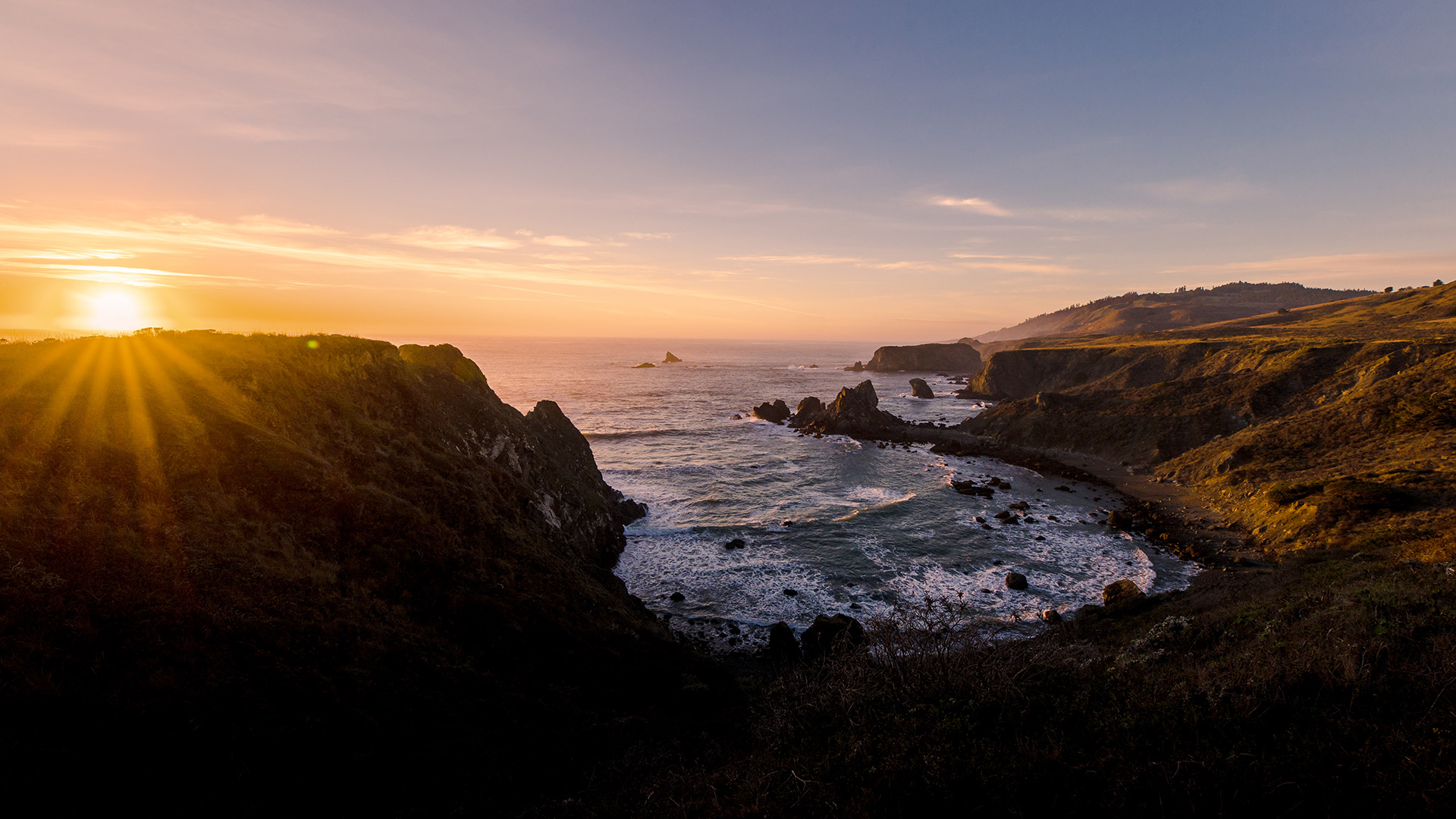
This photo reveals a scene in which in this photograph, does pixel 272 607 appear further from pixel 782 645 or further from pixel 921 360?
pixel 921 360

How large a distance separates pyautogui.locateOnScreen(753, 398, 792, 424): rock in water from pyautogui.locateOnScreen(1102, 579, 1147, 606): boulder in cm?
4896

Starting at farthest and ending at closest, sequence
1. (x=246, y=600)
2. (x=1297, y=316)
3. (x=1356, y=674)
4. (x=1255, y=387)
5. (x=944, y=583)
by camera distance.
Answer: (x=1297, y=316)
(x=1255, y=387)
(x=944, y=583)
(x=246, y=600)
(x=1356, y=674)

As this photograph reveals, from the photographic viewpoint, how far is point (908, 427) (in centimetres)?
6088

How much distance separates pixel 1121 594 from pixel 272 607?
90.4 ft

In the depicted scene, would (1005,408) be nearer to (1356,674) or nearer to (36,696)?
(1356,674)

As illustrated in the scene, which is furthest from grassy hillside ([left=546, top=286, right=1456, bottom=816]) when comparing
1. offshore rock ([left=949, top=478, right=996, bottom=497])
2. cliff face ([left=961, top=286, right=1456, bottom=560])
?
offshore rock ([left=949, top=478, right=996, bottom=497])

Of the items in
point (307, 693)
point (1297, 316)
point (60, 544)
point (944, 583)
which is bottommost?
point (944, 583)

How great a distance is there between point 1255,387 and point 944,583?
44430 mm

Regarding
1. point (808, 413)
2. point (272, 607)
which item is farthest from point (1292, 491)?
point (808, 413)

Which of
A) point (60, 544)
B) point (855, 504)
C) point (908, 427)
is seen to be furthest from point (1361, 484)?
point (60, 544)

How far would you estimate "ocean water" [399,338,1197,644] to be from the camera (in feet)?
75.8

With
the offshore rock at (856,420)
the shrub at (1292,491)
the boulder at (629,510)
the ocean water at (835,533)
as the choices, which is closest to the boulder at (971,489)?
the ocean water at (835,533)

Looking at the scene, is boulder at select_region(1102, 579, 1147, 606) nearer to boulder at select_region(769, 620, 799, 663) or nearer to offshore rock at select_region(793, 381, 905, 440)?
boulder at select_region(769, 620, 799, 663)

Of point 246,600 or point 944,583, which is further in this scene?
point 944,583
